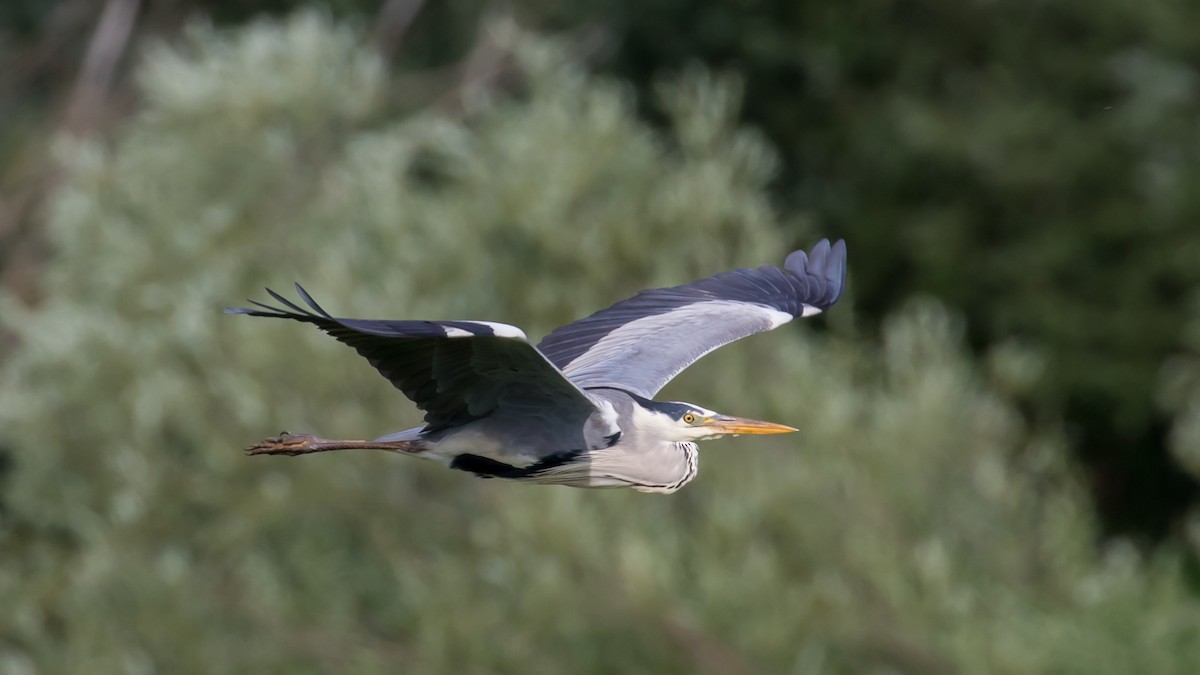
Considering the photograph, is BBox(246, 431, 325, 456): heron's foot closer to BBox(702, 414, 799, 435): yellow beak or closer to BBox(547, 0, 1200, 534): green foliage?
BBox(702, 414, 799, 435): yellow beak

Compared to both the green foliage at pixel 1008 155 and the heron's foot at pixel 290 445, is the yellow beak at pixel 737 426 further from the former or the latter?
the green foliage at pixel 1008 155

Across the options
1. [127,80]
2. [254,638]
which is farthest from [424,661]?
[127,80]

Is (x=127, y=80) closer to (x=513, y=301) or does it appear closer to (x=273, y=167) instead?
(x=273, y=167)

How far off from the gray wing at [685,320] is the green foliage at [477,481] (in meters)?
3.61

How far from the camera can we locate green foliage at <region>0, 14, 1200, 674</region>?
1046 cm

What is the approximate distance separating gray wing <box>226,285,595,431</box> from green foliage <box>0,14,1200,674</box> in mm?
4981

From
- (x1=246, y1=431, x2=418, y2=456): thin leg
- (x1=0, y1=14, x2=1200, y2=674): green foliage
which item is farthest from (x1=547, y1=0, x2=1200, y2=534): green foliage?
(x1=246, y1=431, x2=418, y2=456): thin leg

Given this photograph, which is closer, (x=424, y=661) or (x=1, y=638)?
(x=424, y=661)

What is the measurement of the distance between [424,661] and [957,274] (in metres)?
9.26

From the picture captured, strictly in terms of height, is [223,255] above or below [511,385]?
above

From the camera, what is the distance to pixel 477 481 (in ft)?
36.8

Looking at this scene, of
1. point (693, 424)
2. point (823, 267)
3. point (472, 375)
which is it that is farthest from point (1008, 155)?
point (472, 375)

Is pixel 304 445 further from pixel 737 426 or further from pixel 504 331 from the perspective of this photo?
pixel 737 426

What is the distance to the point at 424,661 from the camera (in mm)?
10742
